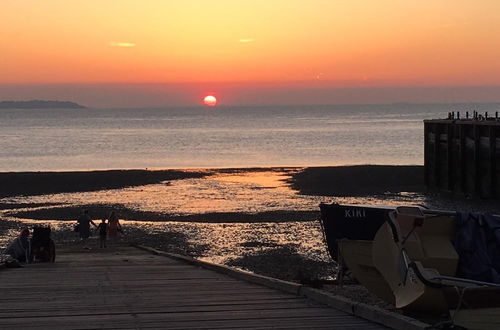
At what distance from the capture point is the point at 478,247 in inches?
377

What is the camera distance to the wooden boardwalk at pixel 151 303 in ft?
27.0

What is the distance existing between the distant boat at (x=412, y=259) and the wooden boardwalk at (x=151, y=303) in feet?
3.14

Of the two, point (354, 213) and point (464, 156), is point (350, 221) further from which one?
point (464, 156)

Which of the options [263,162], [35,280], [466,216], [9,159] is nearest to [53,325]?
[35,280]

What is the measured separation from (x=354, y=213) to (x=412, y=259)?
164 centimetres

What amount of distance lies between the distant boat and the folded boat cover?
25mm

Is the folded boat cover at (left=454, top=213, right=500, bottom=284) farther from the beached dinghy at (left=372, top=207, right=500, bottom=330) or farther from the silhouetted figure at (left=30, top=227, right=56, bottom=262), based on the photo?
the silhouetted figure at (left=30, top=227, right=56, bottom=262)

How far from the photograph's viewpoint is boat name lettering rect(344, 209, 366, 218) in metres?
10.6

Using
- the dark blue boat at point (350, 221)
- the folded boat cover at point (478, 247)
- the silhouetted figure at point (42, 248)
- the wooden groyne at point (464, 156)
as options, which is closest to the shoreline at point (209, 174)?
the wooden groyne at point (464, 156)

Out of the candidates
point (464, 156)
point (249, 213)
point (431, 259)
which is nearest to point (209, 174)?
point (464, 156)

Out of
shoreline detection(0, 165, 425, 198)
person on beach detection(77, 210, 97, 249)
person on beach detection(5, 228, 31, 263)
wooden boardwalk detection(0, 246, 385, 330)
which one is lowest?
shoreline detection(0, 165, 425, 198)

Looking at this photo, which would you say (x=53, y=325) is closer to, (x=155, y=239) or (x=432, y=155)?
(x=155, y=239)

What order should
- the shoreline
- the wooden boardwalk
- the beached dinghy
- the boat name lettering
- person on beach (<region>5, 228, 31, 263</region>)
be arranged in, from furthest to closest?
the shoreline, person on beach (<region>5, 228, 31, 263</region>), the boat name lettering, the beached dinghy, the wooden boardwalk

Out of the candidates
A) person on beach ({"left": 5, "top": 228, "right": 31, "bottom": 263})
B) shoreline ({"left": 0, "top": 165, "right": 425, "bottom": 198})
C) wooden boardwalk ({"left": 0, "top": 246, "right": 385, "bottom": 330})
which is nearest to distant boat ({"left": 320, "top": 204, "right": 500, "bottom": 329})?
wooden boardwalk ({"left": 0, "top": 246, "right": 385, "bottom": 330})
